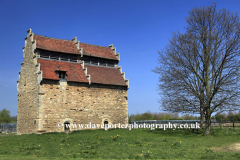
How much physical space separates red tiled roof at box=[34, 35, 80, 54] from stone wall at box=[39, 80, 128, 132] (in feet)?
17.7

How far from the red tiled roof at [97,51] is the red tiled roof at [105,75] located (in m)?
2.06

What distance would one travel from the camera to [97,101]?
110 ft

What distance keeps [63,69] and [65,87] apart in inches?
103

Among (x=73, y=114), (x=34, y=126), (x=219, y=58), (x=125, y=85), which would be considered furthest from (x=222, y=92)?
(x=34, y=126)

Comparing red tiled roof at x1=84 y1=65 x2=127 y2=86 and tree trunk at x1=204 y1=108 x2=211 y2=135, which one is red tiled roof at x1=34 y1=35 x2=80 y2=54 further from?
tree trunk at x1=204 y1=108 x2=211 y2=135

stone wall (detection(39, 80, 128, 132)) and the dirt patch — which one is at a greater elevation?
stone wall (detection(39, 80, 128, 132))

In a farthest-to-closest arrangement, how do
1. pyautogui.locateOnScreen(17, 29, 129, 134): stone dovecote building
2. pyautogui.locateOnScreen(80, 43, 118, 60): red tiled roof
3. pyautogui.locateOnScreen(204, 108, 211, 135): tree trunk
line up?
pyautogui.locateOnScreen(80, 43, 118, 60): red tiled roof
pyautogui.locateOnScreen(17, 29, 129, 134): stone dovecote building
pyautogui.locateOnScreen(204, 108, 211, 135): tree trunk

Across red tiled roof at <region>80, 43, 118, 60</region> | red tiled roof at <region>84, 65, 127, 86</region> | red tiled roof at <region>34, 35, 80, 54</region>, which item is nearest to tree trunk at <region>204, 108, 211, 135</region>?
red tiled roof at <region>84, 65, 127, 86</region>

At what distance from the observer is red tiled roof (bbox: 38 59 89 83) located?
30.5 meters

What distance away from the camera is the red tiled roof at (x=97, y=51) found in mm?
36844

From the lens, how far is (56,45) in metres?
34.3

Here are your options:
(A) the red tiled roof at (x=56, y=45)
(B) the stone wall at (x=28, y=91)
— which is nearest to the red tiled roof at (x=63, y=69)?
(B) the stone wall at (x=28, y=91)

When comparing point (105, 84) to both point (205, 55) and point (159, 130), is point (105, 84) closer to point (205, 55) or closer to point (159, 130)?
point (159, 130)

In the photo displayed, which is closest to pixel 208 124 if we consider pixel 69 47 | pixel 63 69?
pixel 63 69
